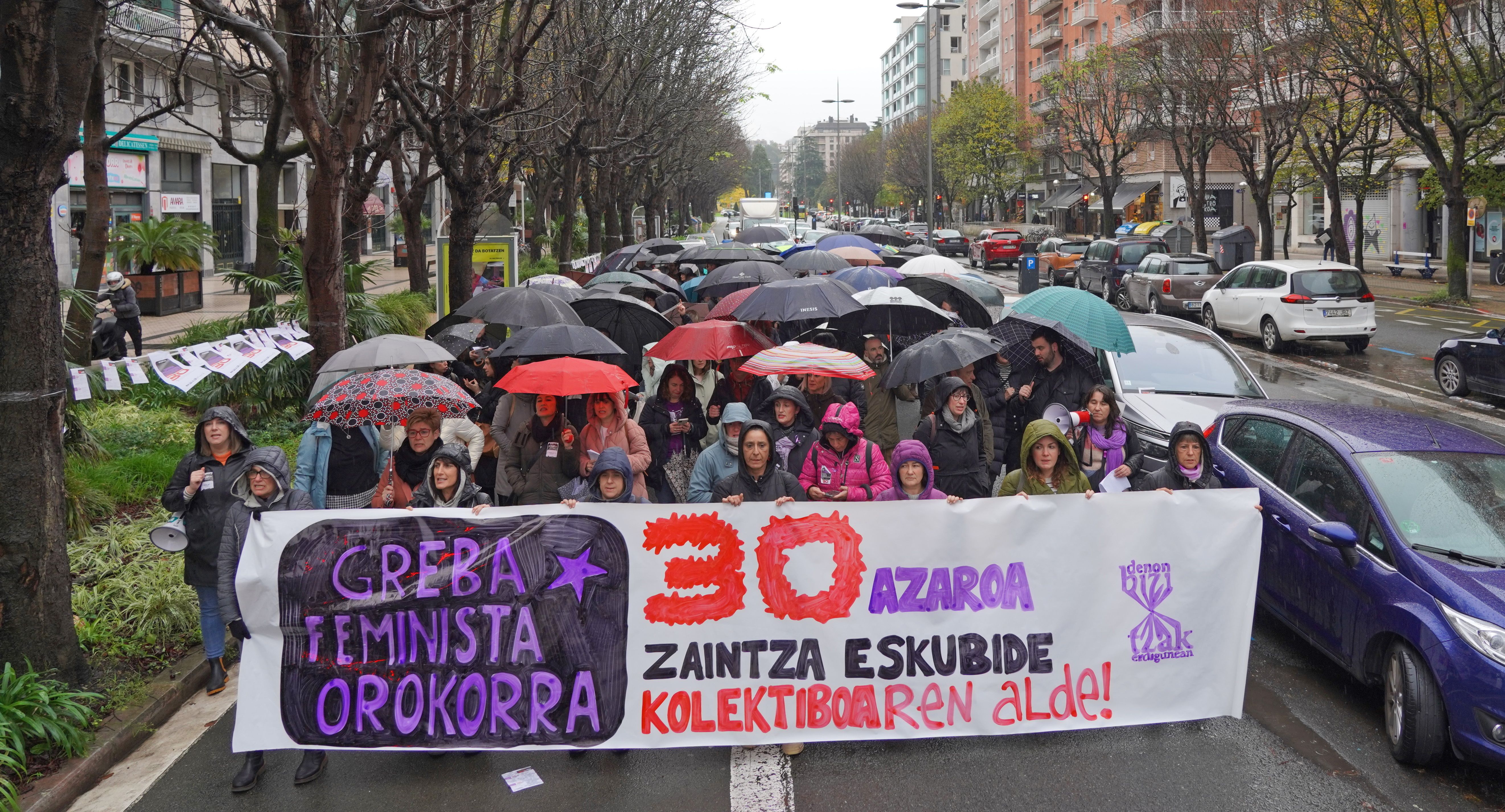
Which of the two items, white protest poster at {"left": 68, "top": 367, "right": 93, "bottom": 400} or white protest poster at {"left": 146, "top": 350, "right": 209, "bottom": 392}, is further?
white protest poster at {"left": 146, "top": 350, "right": 209, "bottom": 392}

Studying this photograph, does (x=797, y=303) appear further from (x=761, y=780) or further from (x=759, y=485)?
(x=761, y=780)

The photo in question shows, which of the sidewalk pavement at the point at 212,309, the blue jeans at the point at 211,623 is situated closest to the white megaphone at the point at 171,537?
the blue jeans at the point at 211,623

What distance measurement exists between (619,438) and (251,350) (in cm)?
595

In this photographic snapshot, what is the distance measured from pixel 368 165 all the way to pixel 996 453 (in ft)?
146

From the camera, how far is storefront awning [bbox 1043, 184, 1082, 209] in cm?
7400

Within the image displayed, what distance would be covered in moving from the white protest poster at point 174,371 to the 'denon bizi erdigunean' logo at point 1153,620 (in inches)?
307

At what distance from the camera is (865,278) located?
16672 mm

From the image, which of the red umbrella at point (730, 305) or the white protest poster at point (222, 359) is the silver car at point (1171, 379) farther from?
the white protest poster at point (222, 359)

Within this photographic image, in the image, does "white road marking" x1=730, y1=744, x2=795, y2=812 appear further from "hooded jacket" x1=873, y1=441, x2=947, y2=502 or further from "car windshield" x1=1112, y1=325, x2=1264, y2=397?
"car windshield" x1=1112, y1=325, x2=1264, y2=397

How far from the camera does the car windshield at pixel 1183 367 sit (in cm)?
1153

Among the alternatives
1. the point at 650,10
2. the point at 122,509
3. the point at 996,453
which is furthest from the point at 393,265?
the point at 996,453

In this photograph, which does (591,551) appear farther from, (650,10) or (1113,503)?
(650,10)

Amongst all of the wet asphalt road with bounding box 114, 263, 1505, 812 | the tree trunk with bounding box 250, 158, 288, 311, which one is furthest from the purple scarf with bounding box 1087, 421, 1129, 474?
the tree trunk with bounding box 250, 158, 288, 311

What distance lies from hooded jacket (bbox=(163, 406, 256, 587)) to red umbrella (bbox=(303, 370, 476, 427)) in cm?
70
